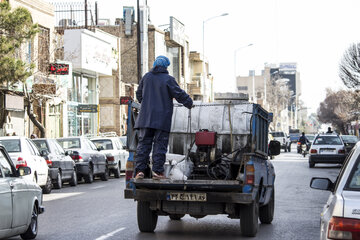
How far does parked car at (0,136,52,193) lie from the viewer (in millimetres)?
19156

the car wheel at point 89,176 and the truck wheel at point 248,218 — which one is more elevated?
the truck wheel at point 248,218

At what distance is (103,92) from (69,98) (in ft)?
31.3

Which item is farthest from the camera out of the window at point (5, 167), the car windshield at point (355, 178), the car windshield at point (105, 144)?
the car windshield at point (105, 144)

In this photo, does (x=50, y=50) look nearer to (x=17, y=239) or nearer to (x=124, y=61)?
(x=124, y=61)

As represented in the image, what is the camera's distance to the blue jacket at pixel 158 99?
10.8m

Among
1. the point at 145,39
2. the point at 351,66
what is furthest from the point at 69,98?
the point at 351,66

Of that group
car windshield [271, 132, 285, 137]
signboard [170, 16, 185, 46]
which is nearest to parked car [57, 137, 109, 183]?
signboard [170, 16, 185, 46]

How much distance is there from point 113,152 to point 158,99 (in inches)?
755

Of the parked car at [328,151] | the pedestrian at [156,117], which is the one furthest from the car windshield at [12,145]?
the parked car at [328,151]

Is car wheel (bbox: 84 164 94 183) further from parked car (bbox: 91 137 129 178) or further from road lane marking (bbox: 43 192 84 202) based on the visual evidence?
road lane marking (bbox: 43 192 84 202)

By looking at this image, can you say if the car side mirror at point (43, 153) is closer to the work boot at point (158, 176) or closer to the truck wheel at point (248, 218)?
the work boot at point (158, 176)

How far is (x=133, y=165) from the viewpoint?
1125 cm

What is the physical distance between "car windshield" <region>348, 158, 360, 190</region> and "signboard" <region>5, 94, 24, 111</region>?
28740mm

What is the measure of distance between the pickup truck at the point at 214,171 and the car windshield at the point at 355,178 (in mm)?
4356
